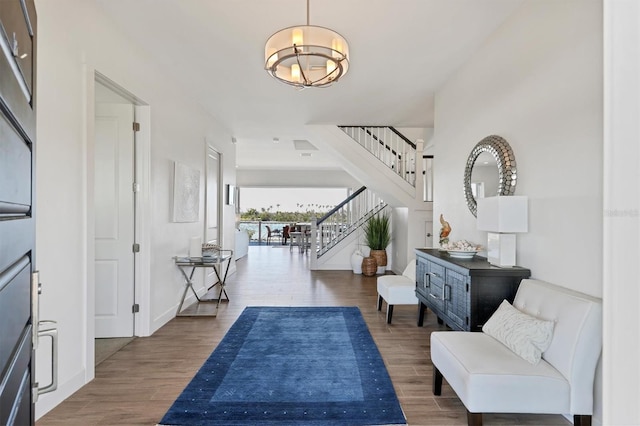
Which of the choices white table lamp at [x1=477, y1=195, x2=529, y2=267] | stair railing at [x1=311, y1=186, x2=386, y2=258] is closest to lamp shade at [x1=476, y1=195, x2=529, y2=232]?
white table lamp at [x1=477, y1=195, x2=529, y2=267]

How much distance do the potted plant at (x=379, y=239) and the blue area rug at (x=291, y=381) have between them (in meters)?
3.71

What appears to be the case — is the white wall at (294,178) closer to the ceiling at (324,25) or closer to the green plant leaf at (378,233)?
the green plant leaf at (378,233)

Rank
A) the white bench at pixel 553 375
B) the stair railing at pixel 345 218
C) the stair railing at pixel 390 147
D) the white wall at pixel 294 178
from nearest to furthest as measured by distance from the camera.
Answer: the white bench at pixel 553 375, the stair railing at pixel 390 147, the stair railing at pixel 345 218, the white wall at pixel 294 178

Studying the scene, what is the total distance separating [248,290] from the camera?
5887 millimetres

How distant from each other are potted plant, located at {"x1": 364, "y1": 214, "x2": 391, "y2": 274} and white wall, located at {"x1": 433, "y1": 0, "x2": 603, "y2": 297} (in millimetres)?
4164

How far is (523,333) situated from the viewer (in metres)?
2.14

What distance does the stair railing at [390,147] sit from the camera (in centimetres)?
675

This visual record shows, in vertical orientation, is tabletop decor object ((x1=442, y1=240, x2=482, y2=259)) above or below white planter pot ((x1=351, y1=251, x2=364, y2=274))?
above

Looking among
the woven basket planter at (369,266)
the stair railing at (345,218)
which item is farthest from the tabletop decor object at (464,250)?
the stair railing at (345,218)

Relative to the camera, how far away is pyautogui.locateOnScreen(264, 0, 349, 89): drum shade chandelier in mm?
2582

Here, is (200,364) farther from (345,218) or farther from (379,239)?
(345,218)

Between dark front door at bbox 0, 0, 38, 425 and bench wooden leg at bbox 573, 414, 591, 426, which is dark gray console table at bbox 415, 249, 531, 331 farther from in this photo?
dark front door at bbox 0, 0, 38, 425

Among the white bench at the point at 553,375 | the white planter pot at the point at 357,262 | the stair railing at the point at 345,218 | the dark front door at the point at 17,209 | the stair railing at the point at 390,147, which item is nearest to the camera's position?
the dark front door at the point at 17,209

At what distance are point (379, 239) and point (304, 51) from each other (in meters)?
5.47
